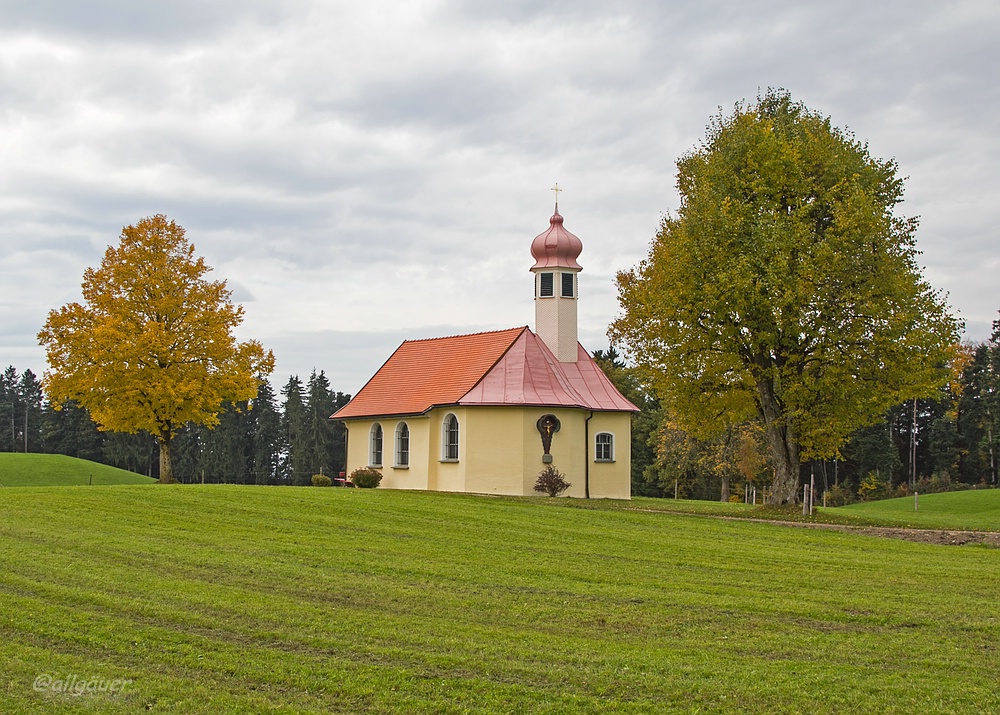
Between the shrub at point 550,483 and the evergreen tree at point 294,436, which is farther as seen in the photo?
the evergreen tree at point 294,436

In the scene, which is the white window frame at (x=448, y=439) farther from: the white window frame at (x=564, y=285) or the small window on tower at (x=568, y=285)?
the small window on tower at (x=568, y=285)

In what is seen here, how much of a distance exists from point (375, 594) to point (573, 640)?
10.5 ft

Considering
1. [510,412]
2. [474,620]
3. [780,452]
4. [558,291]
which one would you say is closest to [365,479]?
[510,412]

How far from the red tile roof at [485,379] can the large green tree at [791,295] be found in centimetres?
592

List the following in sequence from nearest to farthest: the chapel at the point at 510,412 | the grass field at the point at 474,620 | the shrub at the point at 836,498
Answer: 1. the grass field at the point at 474,620
2. the chapel at the point at 510,412
3. the shrub at the point at 836,498

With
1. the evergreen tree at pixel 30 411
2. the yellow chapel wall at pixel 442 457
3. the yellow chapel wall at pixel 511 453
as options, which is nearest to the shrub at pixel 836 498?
the yellow chapel wall at pixel 511 453

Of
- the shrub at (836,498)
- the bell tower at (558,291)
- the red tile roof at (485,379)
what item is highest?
the bell tower at (558,291)

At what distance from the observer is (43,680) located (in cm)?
807

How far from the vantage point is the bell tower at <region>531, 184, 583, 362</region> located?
36.9 meters

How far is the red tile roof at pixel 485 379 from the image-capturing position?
3375 cm

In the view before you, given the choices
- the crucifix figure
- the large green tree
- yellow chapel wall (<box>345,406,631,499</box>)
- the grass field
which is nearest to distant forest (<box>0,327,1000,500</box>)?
yellow chapel wall (<box>345,406,631,499</box>)

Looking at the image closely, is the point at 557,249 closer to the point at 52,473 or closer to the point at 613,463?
the point at 613,463

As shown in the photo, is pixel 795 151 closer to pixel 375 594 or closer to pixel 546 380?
pixel 546 380

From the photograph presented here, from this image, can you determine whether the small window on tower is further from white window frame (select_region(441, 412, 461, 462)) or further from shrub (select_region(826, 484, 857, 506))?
shrub (select_region(826, 484, 857, 506))
